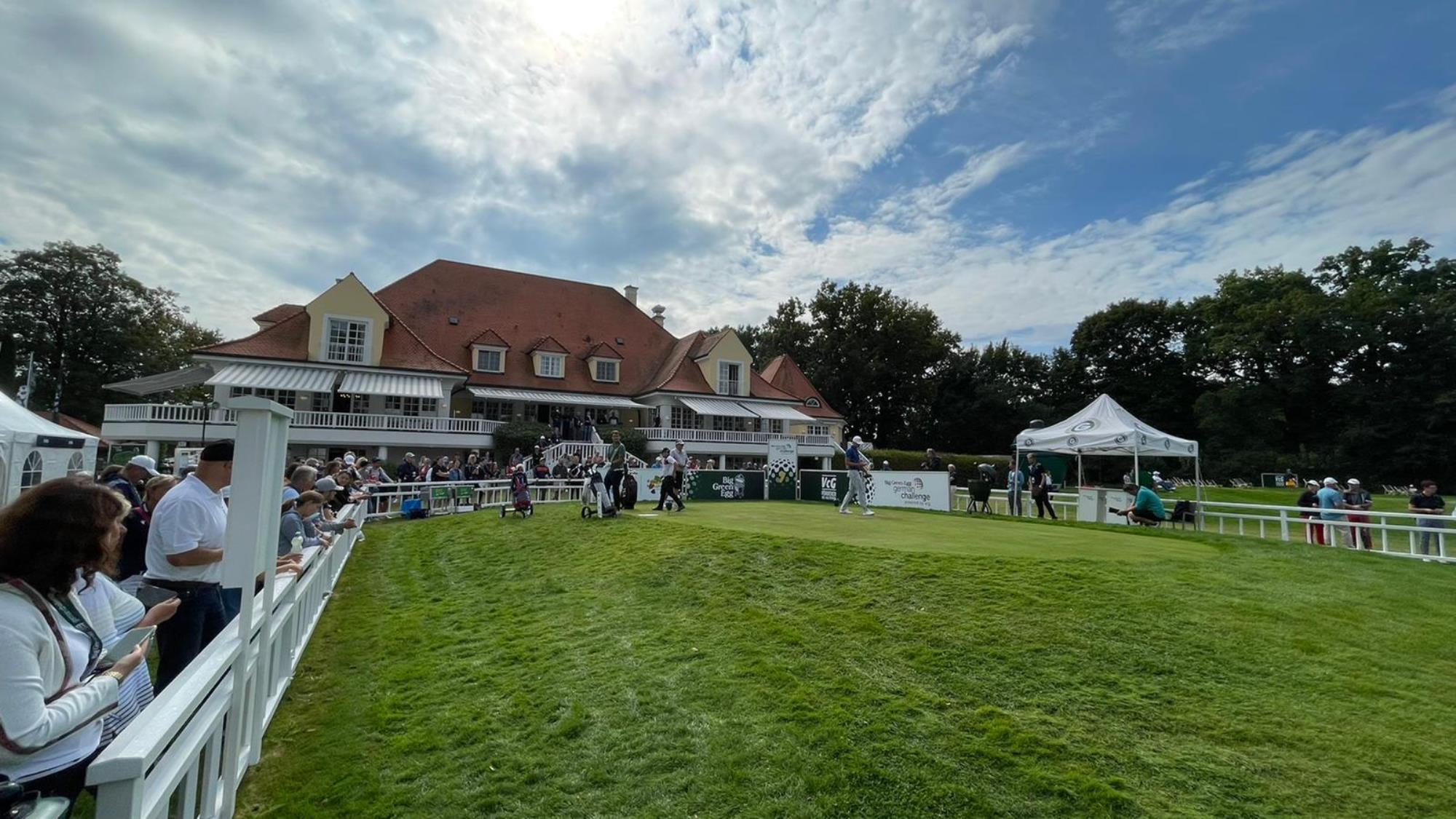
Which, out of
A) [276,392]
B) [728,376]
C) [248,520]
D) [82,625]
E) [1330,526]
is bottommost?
[1330,526]

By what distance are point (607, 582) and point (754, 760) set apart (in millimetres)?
4760

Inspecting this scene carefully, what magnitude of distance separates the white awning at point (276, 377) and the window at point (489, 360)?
6.23 meters

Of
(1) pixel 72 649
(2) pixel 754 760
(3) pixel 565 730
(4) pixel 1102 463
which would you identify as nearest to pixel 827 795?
(2) pixel 754 760

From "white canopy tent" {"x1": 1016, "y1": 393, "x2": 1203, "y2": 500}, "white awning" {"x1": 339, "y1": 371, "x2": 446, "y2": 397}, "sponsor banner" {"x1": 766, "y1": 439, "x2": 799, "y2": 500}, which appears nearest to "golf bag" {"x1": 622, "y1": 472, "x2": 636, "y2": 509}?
"sponsor banner" {"x1": 766, "y1": 439, "x2": 799, "y2": 500}

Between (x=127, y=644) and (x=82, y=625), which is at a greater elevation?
(x=82, y=625)

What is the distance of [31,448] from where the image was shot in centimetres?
970

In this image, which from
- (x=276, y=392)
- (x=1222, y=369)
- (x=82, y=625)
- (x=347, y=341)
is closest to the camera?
(x=82, y=625)

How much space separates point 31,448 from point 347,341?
20573 mm

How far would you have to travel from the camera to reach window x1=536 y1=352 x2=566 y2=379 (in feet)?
110

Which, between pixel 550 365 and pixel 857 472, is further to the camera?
pixel 550 365

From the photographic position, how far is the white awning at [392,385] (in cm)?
2702

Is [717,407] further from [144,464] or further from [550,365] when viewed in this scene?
[144,464]

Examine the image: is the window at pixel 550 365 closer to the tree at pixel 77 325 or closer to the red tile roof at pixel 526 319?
the red tile roof at pixel 526 319

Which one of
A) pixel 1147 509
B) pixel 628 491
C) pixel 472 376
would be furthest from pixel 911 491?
pixel 472 376
